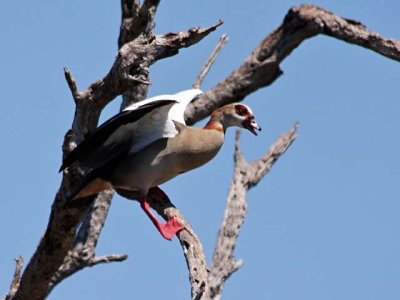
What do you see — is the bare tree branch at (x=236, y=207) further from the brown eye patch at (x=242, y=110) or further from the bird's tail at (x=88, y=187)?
the bird's tail at (x=88, y=187)

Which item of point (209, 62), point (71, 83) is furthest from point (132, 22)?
point (71, 83)

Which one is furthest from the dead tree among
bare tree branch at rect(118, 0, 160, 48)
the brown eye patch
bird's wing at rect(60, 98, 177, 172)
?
bare tree branch at rect(118, 0, 160, 48)

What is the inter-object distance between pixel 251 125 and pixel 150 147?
92cm

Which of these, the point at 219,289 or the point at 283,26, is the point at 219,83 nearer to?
the point at 283,26

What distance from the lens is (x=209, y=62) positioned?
10023 millimetres

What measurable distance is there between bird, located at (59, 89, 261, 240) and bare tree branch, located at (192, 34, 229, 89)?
0.97 m

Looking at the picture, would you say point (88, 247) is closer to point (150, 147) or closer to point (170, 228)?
point (150, 147)

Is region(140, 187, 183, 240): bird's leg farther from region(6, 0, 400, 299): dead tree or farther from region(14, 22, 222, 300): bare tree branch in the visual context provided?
region(14, 22, 222, 300): bare tree branch

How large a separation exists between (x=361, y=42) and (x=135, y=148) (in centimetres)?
184

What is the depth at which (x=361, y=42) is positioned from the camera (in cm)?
762

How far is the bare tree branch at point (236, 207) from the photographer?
688 cm

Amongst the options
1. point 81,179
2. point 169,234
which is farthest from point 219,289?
point 81,179

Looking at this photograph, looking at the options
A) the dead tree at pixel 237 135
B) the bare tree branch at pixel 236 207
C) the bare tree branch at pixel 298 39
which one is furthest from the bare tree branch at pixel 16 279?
the bare tree branch at pixel 298 39

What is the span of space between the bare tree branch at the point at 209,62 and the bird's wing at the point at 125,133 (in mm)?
1584
